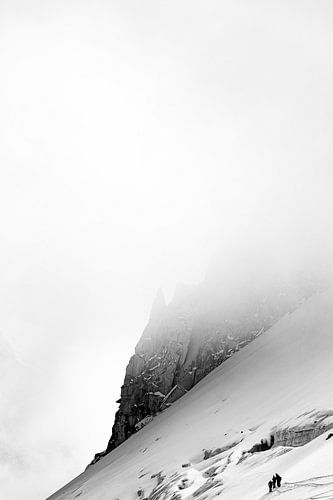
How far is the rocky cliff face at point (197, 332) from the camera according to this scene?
415 ft

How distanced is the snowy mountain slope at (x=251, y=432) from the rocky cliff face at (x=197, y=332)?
45.2 feet

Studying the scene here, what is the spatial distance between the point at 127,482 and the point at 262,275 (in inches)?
2966

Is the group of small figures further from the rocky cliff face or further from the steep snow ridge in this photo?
the steep snow ridge

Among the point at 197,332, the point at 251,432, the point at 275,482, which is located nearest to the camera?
the point at 275,482

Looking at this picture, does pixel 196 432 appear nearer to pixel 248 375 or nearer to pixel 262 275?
pixel 248 375

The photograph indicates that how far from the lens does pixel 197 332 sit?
135875mm

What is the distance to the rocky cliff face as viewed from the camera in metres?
127

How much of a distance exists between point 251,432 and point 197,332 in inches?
2945

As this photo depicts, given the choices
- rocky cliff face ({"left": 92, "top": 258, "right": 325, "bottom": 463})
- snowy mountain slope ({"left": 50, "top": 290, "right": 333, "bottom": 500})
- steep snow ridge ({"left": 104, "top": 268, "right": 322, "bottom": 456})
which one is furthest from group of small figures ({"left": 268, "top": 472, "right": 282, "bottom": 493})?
steep snow ridge ({"left": 104, "top": 268, "right": 322, "bottom": 456})

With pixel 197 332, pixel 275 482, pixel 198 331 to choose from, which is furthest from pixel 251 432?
pixel 197 332

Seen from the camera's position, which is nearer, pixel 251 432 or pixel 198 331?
pixel 251 432

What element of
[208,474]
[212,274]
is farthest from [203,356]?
[208,474]

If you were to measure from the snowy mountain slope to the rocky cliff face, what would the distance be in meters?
13.8

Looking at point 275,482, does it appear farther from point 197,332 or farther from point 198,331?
point 197,332
